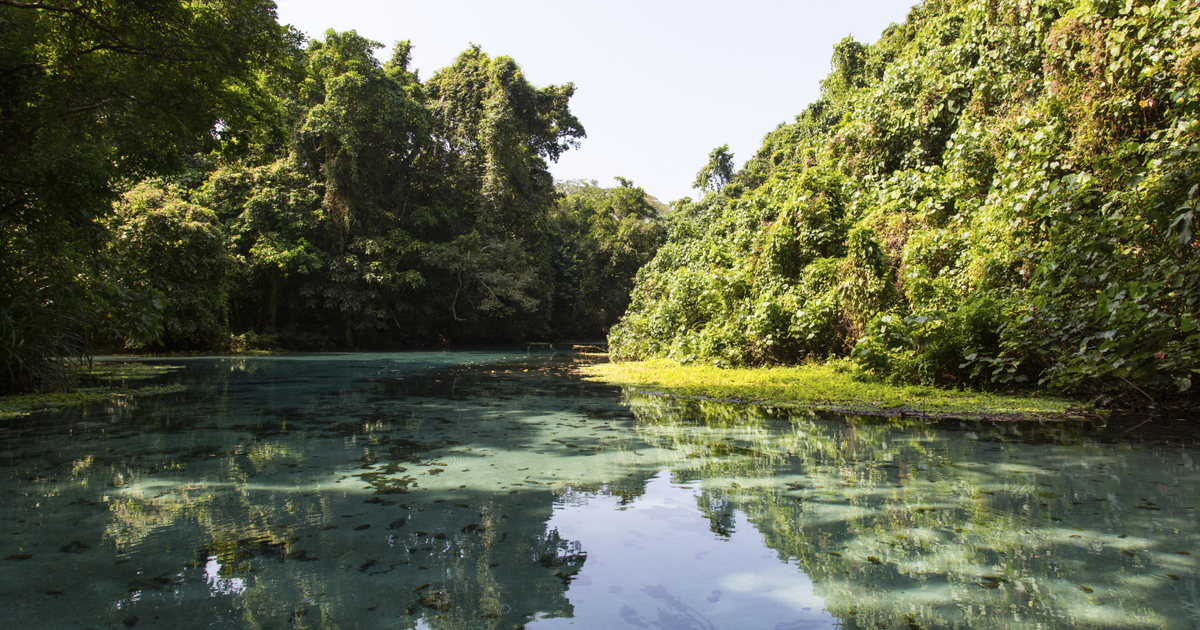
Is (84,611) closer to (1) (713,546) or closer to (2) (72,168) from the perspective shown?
(1) (713,546)

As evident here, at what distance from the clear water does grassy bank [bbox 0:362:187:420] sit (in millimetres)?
1305

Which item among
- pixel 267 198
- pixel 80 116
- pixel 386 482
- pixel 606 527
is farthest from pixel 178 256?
pixel 606 527

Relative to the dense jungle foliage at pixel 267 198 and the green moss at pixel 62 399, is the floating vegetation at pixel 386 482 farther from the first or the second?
the dense jungle foliage at pixel 267 198

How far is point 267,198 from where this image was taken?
19219 millimetres

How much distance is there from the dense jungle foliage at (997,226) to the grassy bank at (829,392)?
306mm

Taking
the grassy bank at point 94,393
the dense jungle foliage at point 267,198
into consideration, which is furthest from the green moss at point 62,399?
the dense jungle foliage at point 267,198

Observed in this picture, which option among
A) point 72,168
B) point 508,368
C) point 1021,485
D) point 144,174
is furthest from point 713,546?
point 508,368

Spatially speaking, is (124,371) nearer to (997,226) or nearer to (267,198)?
(267,198)

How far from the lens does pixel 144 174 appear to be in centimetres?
780

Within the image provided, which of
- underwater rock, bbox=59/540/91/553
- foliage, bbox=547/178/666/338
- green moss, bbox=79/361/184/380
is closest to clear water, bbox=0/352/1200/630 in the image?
underwater rock, bbox=59/540/91/553

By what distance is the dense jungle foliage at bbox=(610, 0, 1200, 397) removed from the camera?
467 cm

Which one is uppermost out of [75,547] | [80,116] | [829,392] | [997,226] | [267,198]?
[267,198]

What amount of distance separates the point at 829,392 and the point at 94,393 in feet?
27.3

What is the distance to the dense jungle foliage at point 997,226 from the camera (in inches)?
184
